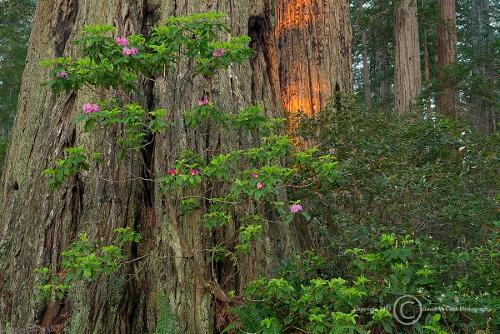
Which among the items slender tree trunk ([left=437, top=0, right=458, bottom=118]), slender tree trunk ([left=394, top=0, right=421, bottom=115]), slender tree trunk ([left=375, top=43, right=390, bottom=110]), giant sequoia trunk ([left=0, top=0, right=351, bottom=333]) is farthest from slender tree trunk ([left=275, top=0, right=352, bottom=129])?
slender tree trunk ([left=375, top=43, right=390, bottom=110])

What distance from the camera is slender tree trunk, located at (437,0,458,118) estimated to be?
1312cm

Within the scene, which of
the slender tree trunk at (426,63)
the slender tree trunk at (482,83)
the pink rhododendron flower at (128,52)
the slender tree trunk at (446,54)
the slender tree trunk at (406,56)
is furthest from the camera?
the slender tree trunk at (426,63)

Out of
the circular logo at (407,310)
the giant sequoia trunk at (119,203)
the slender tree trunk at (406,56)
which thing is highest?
the slender tree trunk at (406,56)

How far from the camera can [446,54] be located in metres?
14.2

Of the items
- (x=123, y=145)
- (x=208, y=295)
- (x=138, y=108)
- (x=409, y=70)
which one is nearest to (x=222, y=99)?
(x=123, y=145)

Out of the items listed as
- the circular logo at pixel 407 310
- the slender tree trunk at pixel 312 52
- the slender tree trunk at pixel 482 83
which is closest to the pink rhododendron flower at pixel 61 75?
the circular logo at pixel 407 310

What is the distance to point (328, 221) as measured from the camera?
5.36 metres

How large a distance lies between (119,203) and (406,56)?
9.92 meters

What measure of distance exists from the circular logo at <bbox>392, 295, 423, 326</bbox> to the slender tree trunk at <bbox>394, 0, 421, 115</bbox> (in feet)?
30.8

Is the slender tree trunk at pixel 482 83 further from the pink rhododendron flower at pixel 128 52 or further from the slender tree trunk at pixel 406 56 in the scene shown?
the pink rhododendron flower at pixel 128 52

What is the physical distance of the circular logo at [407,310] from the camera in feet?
10.9

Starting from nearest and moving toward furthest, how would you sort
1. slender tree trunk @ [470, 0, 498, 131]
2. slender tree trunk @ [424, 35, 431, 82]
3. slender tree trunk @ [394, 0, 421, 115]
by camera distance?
1. slender tree trunk @ [394, 0, 421, 115]
2. slender tree trunk @ [470, 0, 498, 131]
3. slender tree trunk @ [424, 35, 431, 82]

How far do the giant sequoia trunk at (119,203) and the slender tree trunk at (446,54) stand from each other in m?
8.87

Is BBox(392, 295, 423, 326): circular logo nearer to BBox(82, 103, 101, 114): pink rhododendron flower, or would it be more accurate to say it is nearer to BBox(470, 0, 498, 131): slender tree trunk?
BBox(82, 103, 101, 114): pink rhododendron flower
